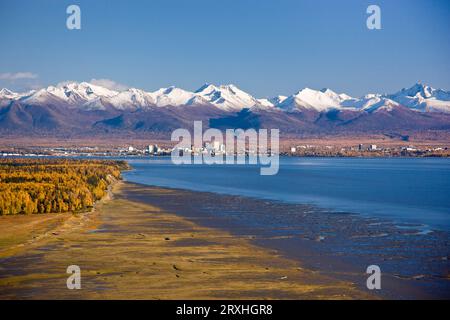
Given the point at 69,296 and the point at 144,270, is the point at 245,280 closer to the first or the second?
the point at 144,270

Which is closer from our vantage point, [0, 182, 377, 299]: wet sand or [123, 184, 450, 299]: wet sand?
[0, 182, 377, 299]: wet sand

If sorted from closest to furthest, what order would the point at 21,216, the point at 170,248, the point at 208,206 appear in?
1. the point at 170,248
2. the point at 21,216
3. the point at 208,206

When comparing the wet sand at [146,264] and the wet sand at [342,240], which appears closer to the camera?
the wet sand at [146,264]

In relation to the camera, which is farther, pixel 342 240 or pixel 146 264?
pixel 342 240

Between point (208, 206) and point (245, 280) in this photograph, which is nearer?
point (245, 280)

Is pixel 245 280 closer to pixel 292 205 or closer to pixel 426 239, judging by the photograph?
pixel 426 239

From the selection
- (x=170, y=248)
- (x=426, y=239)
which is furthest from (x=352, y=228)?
(x=170, y=248)

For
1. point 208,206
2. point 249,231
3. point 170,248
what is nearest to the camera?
point 170,248
